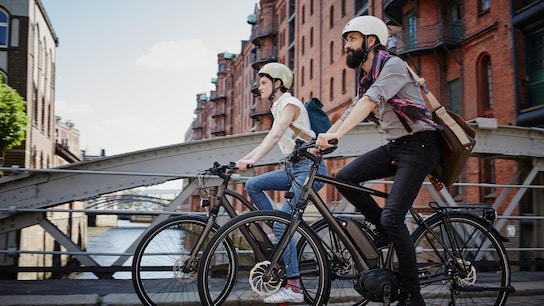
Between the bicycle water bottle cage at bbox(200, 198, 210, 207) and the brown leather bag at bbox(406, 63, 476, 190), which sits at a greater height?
the brown leather bag at bbox(406, 63, 476, 190)

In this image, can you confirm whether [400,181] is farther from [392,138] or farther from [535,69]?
[535,69]

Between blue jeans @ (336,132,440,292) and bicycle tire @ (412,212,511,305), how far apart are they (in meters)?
0.33

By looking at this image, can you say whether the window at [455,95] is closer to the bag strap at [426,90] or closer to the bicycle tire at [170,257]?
the bag strap at [426,90]

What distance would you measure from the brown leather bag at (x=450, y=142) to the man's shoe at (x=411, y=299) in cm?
82

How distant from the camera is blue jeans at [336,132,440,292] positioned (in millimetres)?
3670

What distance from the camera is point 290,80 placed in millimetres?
4703

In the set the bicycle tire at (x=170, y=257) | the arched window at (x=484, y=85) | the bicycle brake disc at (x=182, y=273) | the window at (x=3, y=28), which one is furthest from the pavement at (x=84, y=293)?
the window at (x=3, y=28)

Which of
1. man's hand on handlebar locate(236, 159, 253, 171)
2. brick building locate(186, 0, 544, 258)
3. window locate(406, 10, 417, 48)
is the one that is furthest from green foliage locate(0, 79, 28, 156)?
man's hand on handlebar locate(236, 159, 253, 171)

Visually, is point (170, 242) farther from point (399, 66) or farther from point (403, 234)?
point (399, 66)

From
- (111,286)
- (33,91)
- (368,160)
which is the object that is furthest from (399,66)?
(33,91)

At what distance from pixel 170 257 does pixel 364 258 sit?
4.82ft

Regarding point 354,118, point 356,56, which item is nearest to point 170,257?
point 354,118

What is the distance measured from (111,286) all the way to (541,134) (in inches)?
362

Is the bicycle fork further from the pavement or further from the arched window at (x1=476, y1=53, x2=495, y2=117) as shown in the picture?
the arched window at (x1=476, y1=53, x2=495, y2=117)
